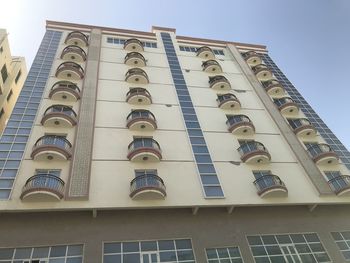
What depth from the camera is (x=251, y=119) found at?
26594mm

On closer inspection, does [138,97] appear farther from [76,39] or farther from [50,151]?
[76,39]

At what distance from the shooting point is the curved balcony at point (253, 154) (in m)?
21.9

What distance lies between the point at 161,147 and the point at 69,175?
6.41m

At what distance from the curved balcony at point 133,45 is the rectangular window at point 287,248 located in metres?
22.4

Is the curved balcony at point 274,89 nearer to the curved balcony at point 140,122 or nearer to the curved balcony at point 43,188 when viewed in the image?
the curved balcony at point 140,122

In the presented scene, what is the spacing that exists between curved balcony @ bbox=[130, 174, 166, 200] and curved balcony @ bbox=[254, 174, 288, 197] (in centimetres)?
615

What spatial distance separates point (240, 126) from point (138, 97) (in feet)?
27.1

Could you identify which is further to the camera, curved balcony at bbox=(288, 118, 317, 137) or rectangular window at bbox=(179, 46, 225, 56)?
rectangular window at bbox=(179, 46, 225, 56)

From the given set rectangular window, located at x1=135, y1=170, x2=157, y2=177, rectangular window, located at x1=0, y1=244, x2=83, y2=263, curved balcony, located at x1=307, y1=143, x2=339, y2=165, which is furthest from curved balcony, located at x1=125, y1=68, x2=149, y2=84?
rectangular window, located at x1=0, y1=244, x2=83, y2=263

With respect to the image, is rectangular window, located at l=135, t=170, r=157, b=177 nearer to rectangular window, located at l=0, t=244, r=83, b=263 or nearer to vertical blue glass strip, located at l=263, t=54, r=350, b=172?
rectangular window, located at l=0, t=244, r=83, b=263

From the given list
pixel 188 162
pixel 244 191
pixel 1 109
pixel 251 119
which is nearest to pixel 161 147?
pixel 188 162

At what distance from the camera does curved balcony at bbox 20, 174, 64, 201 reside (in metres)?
16.3

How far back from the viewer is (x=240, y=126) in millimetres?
24266

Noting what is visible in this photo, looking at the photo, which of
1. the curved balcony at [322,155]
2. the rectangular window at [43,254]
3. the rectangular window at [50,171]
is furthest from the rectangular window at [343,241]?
the rectangular window at [50,171]
